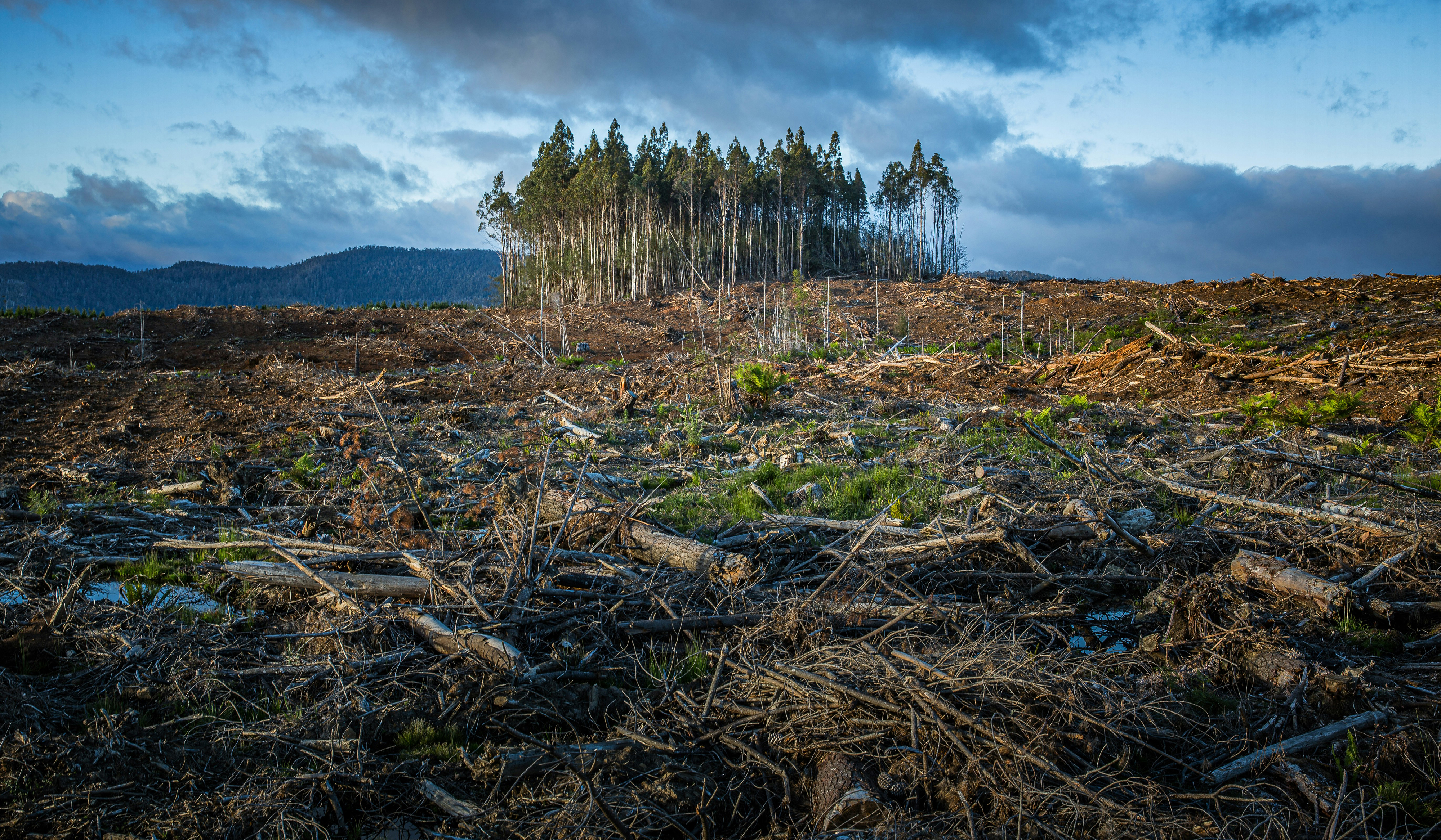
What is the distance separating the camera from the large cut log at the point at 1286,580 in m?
3.24

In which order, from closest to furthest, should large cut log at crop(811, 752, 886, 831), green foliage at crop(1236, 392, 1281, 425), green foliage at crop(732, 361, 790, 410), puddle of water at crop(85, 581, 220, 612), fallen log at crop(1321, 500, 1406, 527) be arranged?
large cut log at crop(811, 752, 886, 831), puddle of water at crop(85, 581, 220, 612), fallen log at crop(1321, 500, 1406, 527), green foliage at crop(1236, 392, 1281, 425), green foliage at crop(732, 361, 790, 410)

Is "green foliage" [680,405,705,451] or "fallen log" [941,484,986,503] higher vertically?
"green foliage" [680,405,705,451]

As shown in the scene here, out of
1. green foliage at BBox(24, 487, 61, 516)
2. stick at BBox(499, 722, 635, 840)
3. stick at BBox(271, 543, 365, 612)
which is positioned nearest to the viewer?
stick at BBox(499, 722, 635, 840)

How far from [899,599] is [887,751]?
1284 mm

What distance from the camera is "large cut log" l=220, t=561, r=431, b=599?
3.52 m

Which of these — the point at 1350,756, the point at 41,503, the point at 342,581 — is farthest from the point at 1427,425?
the point at 41,503

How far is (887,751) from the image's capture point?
2.33 m

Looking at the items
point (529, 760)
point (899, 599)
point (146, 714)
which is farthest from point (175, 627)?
point (899, 599)

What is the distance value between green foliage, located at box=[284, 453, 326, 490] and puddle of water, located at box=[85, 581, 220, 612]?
7.03 ft

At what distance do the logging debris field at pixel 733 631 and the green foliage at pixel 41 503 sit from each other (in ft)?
0.10

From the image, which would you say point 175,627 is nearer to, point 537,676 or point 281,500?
point 537,676

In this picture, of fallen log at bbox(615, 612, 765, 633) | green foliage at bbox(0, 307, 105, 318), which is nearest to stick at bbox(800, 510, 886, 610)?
fallen log at bbox(615, 612, 765, 633)

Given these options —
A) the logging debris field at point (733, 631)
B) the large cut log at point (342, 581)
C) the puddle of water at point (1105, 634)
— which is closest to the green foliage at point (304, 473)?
the logging debris field at point (733, 631)

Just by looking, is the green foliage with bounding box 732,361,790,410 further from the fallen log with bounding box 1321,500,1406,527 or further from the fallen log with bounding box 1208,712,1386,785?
the fallen log with bounding box 1208,712,1386,785
